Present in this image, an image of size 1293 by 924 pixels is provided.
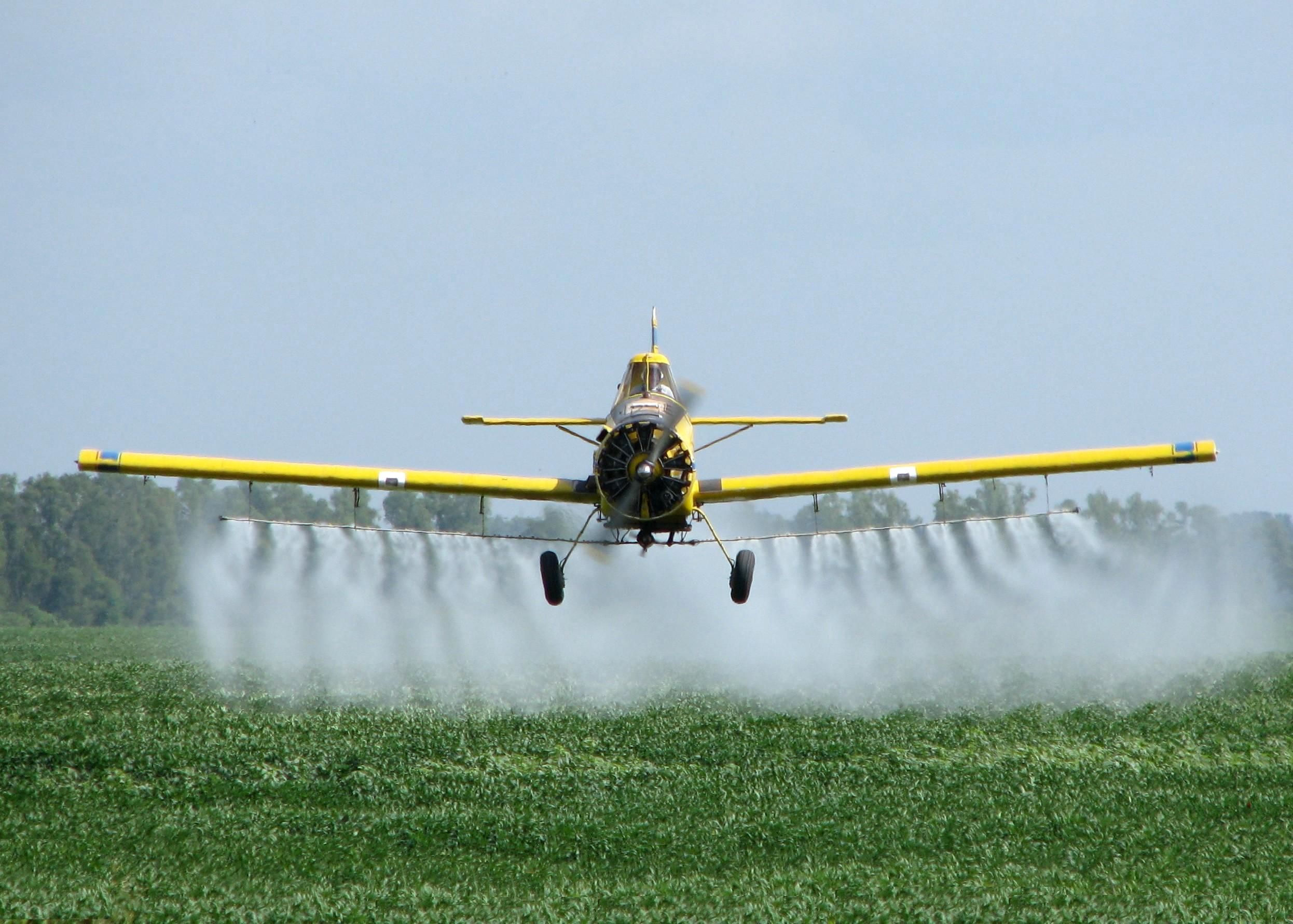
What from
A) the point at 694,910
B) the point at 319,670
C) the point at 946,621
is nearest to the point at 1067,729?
the point at 946,621

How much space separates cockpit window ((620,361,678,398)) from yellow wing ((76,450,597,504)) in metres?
2.45

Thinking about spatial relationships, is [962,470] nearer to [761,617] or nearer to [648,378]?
[648,378]

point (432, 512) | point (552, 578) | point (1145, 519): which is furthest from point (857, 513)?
point (432, 512)

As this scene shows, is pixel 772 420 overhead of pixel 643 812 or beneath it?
overhead

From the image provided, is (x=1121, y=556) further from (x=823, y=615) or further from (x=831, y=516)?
(x=831, y=516)

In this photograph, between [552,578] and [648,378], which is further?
[552,578]

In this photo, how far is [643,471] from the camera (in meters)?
23.8

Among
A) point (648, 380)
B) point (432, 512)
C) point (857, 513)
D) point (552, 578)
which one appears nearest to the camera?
point (648, 380)

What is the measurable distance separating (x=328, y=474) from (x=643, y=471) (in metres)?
7.31

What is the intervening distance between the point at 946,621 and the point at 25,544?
10292 centimetres

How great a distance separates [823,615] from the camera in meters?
36.1

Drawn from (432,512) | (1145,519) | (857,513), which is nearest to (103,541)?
(432,512)

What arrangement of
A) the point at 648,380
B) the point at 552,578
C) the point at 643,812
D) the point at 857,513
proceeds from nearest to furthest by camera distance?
the point at 643,812
the point at 648,380
the point at 552,578
the point at 857,513

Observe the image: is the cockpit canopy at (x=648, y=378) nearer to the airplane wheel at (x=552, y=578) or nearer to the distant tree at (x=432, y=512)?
the airplane wheel at (x=552, y=578)
